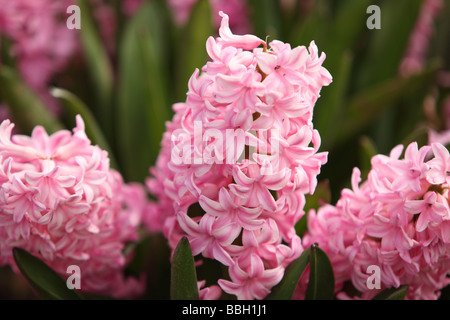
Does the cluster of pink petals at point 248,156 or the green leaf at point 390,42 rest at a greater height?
the green leaf at point 390,42

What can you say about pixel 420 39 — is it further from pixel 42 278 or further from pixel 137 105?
pixel 42 278

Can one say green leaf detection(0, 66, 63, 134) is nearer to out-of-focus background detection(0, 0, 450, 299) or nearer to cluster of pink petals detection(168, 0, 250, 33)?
out-of-focus background detection(0, 0, 450, 299)

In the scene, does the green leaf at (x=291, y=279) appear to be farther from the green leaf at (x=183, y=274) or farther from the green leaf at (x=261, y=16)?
the green leaf at (x=261, y=16)

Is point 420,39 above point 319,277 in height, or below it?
above

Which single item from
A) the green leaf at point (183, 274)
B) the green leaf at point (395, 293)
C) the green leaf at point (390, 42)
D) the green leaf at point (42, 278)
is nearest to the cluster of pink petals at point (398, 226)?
the green leaf at point (395, 293)

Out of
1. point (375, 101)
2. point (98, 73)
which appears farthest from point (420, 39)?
point (98, 73)
